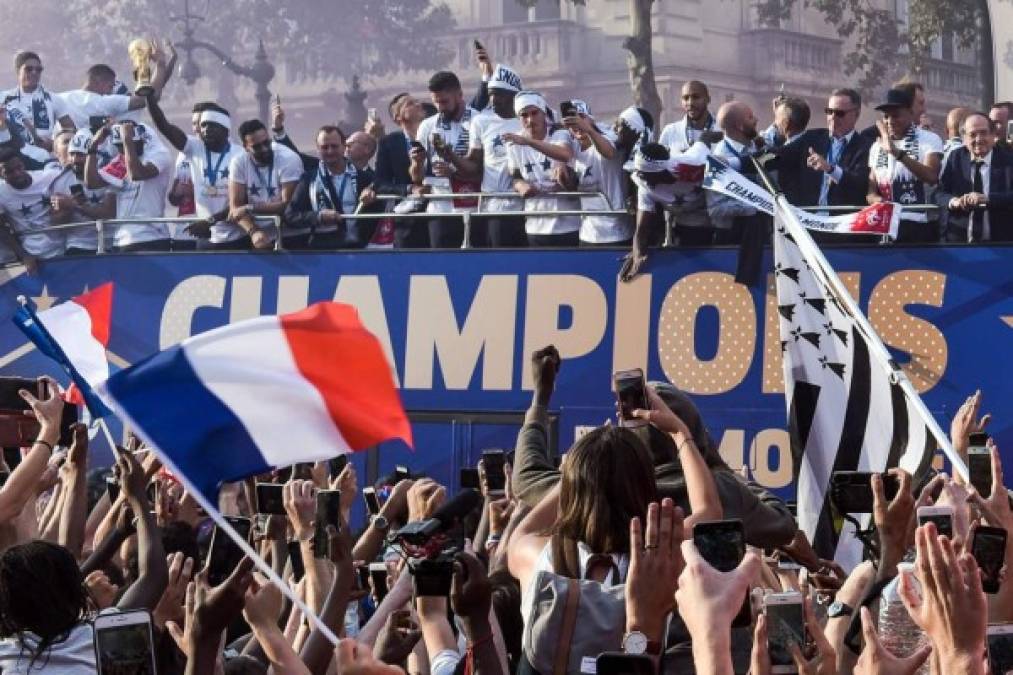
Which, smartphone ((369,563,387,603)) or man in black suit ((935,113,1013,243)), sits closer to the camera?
smartphone ((369,563,387,603))

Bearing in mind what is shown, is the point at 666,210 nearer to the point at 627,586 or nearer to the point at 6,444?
the point at 6,444

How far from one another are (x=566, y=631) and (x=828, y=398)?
6.51 m

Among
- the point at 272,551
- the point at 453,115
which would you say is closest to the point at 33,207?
the point at 453,115

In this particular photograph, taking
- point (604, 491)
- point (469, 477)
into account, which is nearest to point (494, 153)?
point (469, 477)

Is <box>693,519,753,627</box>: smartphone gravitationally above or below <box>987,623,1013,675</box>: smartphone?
above

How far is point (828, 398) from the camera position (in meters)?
11.4

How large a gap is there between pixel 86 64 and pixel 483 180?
31183 mm

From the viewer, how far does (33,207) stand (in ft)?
60.7

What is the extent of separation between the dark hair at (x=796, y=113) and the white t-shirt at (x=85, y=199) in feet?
19.7

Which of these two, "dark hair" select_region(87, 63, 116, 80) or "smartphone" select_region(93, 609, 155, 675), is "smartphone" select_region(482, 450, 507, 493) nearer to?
"smartphone" select_region(93, 609, 155, 675)

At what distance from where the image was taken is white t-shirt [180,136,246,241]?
693 inches

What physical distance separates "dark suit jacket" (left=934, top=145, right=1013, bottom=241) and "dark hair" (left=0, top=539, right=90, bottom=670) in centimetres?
1004

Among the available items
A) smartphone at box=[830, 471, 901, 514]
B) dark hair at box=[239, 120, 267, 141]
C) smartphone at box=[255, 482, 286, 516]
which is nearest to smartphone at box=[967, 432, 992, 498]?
smartphone at box=[830, 471, 901, 514]

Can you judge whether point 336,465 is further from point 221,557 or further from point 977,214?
point 221,557
